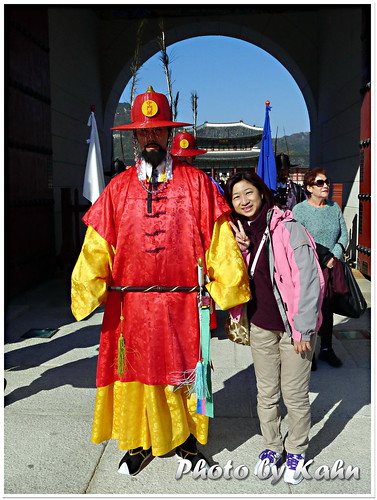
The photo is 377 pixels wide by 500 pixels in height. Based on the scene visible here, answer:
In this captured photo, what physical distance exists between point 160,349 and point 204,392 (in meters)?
0.31

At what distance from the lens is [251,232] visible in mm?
2238

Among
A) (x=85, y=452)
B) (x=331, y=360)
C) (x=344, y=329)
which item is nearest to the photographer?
(x=85, y=452)

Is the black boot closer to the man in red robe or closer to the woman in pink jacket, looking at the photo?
the man in red robe

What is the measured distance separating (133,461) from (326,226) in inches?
85.9

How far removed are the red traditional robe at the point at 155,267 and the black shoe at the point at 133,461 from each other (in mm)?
75

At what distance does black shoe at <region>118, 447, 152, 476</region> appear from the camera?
2.22m

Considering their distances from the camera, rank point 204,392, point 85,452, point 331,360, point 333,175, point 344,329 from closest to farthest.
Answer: point 204,392, point 85,452, point 331,360, point 344,329, point 333,175

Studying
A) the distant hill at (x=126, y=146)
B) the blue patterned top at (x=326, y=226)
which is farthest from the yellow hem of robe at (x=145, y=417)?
the blue patterned top at (x=326, y=226)

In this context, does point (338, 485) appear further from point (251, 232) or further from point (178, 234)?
point (178, 234)

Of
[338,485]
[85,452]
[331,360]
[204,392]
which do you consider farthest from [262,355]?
[331,360]

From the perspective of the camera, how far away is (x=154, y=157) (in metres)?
2.18

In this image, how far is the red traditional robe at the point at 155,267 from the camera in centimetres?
215

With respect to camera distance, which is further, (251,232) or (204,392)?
(251,232)

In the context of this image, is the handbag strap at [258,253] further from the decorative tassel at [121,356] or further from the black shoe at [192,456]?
the black shoe at [192,456]
